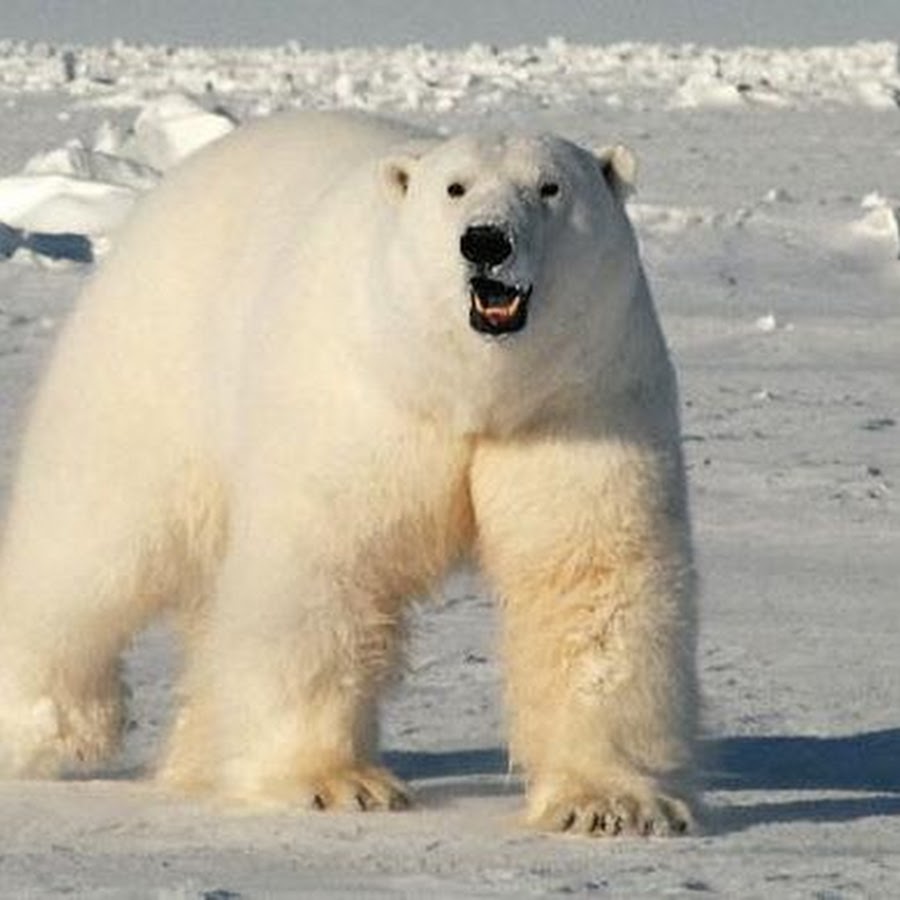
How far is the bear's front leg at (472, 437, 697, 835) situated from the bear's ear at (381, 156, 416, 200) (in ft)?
1.21

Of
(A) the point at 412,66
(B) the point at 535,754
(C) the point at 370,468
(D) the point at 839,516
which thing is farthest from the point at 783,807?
(A) the point at 412,66

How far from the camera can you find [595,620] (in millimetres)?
4520

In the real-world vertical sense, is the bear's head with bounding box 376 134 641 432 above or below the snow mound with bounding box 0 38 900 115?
below

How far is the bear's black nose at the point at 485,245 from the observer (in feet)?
14.0

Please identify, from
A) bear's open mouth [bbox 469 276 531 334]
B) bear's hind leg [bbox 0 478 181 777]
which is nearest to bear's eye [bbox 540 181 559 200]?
bear's open mouth [bbox 469 276 531 334]

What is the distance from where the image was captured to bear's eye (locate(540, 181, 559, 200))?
444 centimetres

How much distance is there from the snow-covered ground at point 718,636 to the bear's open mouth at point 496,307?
0.67 meters

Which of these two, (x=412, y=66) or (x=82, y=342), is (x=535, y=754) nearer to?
(x=82, y=342)

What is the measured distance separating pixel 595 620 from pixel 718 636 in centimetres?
206

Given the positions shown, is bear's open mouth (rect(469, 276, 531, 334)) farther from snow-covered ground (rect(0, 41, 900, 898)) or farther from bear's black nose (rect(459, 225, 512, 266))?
snow-covered ground (rect(0, 41, 900, 898))

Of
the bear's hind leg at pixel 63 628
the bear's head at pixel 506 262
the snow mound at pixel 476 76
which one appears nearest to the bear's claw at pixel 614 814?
the bear's head at pixel 506 262

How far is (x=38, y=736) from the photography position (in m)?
5.22

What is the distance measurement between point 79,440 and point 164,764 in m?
0.53

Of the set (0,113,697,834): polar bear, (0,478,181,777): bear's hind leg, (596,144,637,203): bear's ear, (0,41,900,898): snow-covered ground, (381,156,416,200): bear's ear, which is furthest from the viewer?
(0,478,181,777): bear's hind leg
